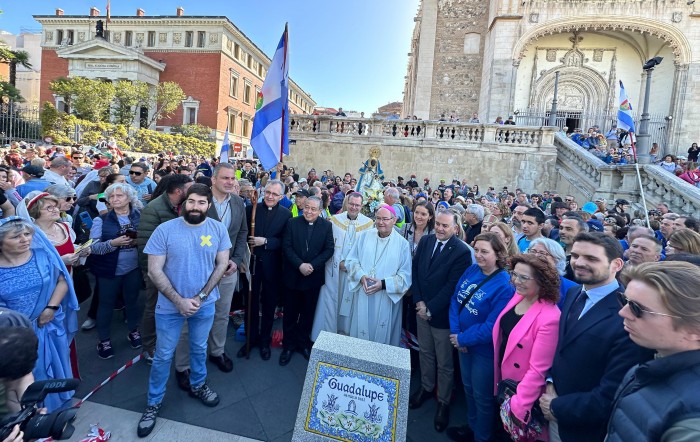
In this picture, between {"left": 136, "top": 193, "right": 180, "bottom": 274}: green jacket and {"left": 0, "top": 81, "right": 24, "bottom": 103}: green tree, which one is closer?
{"left": 136, "top": 193, "right": 180, "bottom": 274}: green jacket

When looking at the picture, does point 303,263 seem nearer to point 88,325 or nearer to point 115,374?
point 115,374

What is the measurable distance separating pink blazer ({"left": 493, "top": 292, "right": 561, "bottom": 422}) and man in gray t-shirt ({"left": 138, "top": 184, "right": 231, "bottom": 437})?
2.42 metres

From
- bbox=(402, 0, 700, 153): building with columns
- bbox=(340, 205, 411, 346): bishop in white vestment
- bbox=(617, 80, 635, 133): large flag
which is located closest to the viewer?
bbox=(340, 205, 411, 346): bishop in white vestment

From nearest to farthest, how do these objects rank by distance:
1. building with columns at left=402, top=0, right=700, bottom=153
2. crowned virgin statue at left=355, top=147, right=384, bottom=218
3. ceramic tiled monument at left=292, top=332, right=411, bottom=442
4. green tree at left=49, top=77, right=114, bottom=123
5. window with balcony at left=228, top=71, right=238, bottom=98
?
ceramic tiled monument at left=292, top=332, right=411, bottom=442 < crowned virgin statue at left=355, top=147, right=384, bottom=218 < building with columns at left=402, top=0, right=700, bottom=153 < green tree at left=49, top=77, right=114, bottom=123 < window with balcony at left=228, top=71, right=238, bottom=98

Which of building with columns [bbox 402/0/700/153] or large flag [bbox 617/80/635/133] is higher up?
building with columns [bbox 402/0/700/153]

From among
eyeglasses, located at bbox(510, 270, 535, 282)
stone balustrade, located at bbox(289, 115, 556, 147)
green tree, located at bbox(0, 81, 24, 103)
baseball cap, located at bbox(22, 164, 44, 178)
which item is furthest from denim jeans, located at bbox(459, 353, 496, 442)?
green tree, located at bbox(0, 81, 24, 103)

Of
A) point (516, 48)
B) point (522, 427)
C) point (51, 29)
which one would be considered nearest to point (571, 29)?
point (516, 48)

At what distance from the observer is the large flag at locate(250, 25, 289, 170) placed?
507cm

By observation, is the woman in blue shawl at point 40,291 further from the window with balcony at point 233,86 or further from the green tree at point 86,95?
the window with balcony at point 233,86

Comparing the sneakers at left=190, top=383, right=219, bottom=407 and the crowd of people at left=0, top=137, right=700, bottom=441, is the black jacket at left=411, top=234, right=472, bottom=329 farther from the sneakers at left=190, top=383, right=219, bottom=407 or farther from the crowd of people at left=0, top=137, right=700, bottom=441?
the sneakers at left=190, top=383, right=219, bottom=407

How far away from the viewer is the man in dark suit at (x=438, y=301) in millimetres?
3346

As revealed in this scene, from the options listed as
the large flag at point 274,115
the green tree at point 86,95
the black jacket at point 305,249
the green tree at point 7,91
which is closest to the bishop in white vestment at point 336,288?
the black jacket at point 305,249

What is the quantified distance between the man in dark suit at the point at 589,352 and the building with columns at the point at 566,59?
2079 cm

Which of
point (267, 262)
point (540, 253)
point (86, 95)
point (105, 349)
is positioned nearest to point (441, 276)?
point (540, 253)
